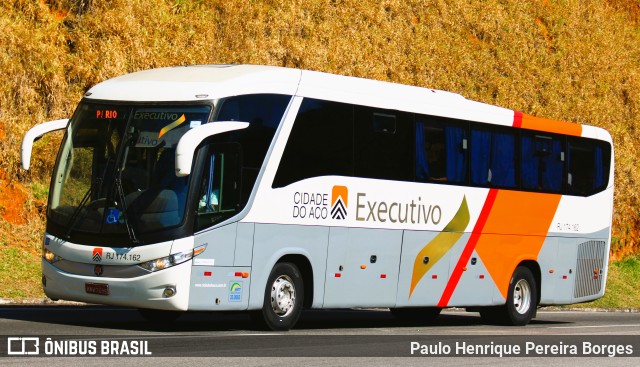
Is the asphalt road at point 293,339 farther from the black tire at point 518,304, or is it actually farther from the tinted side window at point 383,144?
the tinted side window at point 383,144

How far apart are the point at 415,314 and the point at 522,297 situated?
2.00m

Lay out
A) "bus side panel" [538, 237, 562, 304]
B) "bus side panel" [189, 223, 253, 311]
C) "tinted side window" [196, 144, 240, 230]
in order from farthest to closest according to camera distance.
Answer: "bus side panel" [538, 237, 562, 304]
"tinted side window" [196, 144, 240, 230]
"bus side panel" [189, 223, 253, 311]

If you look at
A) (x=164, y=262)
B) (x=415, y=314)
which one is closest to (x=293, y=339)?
(x=164, y=262)

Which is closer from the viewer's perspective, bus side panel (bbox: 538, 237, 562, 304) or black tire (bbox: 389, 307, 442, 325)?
black tire (bbox: 389, 307, 442, 325)

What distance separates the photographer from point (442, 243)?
19.6 metres

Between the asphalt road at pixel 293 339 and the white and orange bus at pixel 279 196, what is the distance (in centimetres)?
59

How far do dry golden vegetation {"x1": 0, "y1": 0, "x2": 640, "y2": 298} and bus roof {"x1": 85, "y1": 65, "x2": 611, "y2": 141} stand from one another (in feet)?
26.1

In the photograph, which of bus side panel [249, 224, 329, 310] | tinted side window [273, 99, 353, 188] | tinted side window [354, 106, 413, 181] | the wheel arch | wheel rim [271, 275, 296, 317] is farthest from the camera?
tinted side window [354, 106, 413, 181]

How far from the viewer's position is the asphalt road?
1189cm

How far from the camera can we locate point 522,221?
70.3 feet

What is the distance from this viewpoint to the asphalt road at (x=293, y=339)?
39.0 ft

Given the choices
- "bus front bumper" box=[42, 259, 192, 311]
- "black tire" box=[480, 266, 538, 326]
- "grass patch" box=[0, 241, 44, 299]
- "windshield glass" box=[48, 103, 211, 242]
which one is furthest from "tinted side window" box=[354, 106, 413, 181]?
"grass patch" box=[0, 241, 44, 299]

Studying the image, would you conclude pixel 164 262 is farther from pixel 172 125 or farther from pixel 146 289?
pixel 172 125

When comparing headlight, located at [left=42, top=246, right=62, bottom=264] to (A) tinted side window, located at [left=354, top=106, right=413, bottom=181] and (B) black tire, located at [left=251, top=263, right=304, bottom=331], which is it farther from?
(A) tinted side window, located at [left=354, top=106, right=413, bottom=181]
